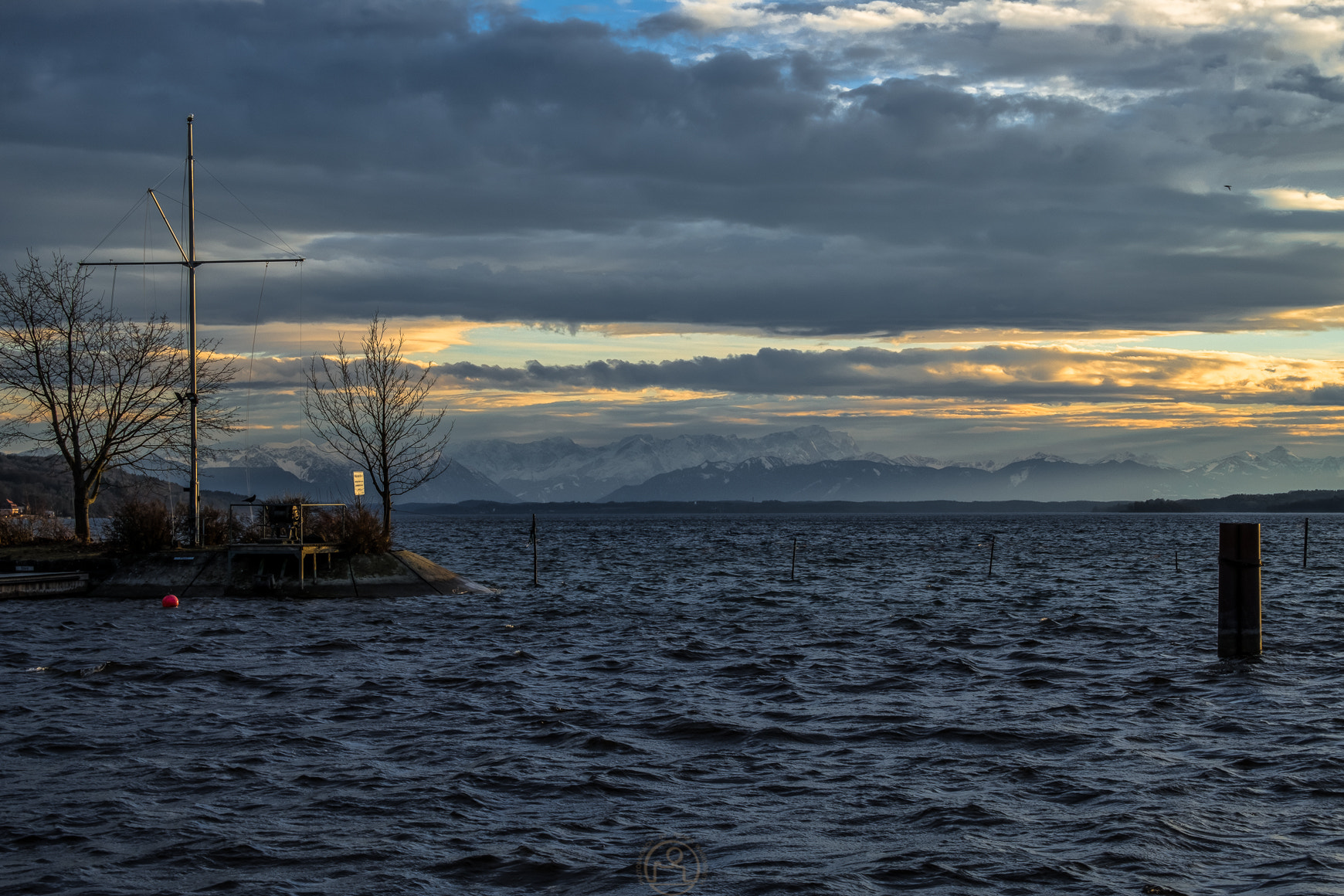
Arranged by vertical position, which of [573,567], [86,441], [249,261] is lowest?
[573,567]

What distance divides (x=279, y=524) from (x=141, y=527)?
5.56 m

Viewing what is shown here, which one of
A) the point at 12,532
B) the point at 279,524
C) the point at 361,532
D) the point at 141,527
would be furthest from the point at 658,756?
the point at 12,532

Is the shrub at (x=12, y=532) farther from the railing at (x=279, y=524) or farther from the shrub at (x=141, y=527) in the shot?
the railing at (x=279, y=524)

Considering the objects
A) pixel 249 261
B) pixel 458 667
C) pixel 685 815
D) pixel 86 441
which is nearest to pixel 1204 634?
pixel 458 667

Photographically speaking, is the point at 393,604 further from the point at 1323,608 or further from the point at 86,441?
the point at 1323,608

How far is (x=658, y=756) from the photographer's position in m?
14.7

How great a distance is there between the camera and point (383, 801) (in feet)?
40.4

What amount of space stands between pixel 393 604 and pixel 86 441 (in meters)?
15.7

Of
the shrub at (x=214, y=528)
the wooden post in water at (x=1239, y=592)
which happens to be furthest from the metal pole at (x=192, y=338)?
the wooden post in water at (x=1239, y=592)
